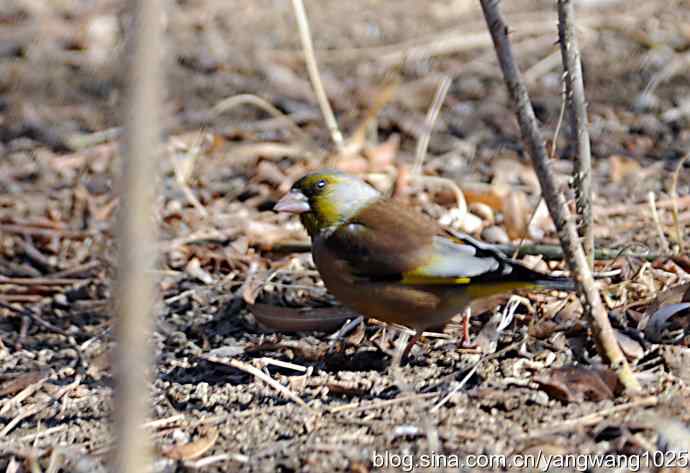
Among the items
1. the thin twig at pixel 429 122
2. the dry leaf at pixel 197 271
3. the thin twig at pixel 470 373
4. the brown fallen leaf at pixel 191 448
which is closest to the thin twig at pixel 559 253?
the thin twig at pixel 470 373

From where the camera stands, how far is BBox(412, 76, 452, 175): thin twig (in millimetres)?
6551

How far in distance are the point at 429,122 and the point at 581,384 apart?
3889 millimetres

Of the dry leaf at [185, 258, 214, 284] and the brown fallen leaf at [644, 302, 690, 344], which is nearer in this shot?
the brown fallen leaf at [644, 302, 690, 344]

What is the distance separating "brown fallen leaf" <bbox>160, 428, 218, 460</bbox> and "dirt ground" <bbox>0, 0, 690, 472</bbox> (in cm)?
1

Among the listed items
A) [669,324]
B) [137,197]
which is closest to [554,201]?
[669,324]

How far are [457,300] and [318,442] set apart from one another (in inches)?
39.5

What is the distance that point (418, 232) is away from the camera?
4168 mm

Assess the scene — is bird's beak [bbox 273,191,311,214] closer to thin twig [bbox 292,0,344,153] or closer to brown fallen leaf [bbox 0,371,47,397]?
brown fallen leaf [bbox 0,371,47,397]

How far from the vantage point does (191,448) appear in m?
3.33

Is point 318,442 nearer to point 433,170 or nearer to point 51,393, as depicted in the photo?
point 51,393

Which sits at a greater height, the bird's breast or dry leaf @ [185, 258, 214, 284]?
the bird's breast

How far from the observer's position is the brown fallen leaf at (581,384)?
339 centimetres

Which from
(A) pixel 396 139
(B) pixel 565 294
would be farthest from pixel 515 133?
(B) pixel 565 294

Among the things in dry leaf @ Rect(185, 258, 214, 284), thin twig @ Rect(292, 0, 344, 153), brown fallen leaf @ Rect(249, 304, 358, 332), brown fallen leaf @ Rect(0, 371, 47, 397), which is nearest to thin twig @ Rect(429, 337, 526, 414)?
brown fallen leaf @ Rect(249, 304, 358, 332)
